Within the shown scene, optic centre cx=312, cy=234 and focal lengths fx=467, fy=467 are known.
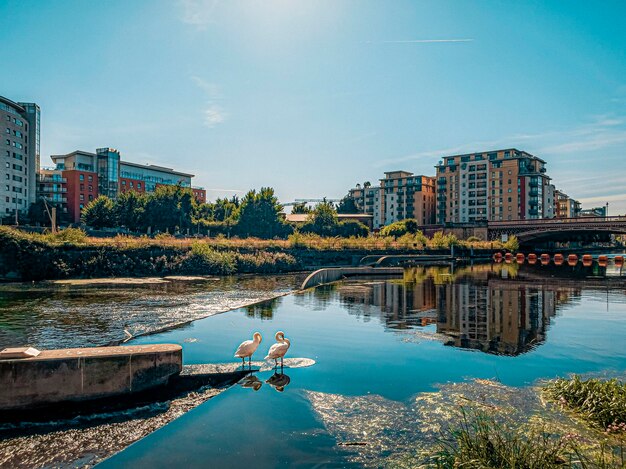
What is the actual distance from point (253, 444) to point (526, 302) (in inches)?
825

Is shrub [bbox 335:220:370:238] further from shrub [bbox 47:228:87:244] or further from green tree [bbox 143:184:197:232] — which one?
shrub [bbox 47:228:87:244]

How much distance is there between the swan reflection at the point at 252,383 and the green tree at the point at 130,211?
75.4 metres

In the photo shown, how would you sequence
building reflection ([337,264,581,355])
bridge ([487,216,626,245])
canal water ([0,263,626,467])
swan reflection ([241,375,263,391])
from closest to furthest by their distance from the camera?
canal water ([0,263,626,467]) → swan reflection ([241,375,263,391]) → building reflection ([337,264,581,355]) → bridge ([487,216,626,245])

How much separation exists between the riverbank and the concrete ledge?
2919 cm

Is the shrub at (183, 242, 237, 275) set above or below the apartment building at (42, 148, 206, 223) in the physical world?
below

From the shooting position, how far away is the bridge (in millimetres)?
74188

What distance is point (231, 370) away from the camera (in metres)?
11.3

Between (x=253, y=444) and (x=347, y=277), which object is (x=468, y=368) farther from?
(x=347, y=277)

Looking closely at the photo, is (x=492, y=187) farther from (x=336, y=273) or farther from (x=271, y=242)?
(x=336, y=273)

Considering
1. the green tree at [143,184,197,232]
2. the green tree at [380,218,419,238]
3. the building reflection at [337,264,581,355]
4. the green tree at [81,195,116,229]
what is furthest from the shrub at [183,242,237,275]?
the green tree at [380,218,419,238]

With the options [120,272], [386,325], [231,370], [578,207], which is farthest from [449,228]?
[578,207]

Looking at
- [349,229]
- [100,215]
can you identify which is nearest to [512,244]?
[349,229]

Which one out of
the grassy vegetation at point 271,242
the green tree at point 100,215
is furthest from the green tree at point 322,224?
the green tree at point 100,215

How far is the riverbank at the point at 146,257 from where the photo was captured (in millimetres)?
34656
